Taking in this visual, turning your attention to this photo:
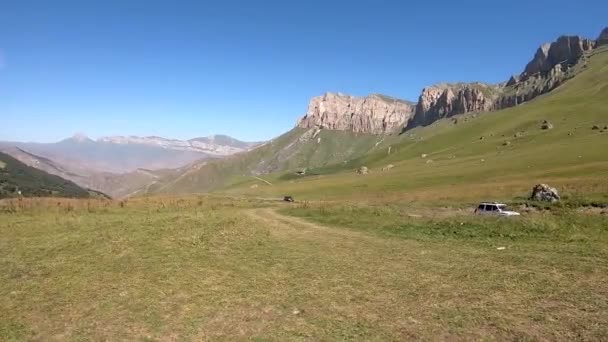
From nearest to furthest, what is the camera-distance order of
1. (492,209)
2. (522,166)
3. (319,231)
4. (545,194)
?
(319,231) → (492,209) → (545,194) → (522,166)

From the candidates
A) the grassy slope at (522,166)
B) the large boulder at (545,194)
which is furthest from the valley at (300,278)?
the grassy slope at (522,166)

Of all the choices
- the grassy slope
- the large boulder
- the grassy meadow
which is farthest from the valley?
the grassy slope

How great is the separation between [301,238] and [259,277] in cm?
923

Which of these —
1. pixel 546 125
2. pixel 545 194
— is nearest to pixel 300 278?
pixel 545 194

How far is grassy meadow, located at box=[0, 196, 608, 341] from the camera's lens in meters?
12.1

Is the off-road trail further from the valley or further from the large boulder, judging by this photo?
the large boulder

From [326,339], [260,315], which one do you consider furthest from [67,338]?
[326,339]

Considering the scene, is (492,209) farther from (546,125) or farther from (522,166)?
(546,125)

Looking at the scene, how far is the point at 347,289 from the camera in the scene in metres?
15.7

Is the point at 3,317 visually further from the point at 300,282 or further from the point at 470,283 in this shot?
the point at 470,283

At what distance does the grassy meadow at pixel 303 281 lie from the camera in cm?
1212

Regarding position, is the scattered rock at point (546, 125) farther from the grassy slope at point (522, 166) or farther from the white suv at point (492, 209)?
the white suv at point (492, 209)

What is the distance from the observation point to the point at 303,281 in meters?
16.8

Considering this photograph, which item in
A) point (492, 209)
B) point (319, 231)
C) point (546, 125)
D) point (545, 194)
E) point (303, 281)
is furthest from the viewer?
point (546, 125)
